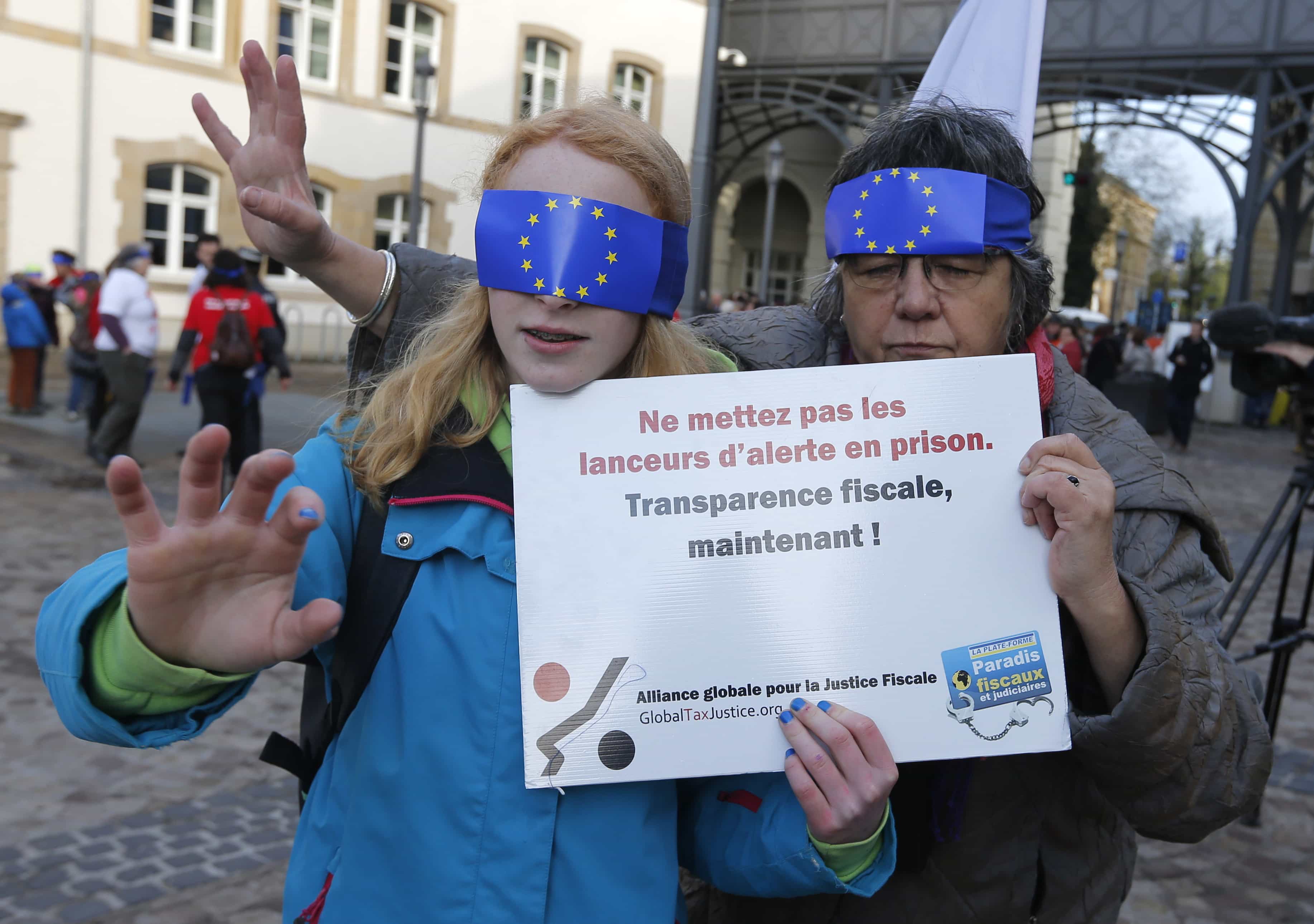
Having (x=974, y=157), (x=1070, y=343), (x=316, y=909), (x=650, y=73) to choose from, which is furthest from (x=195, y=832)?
(x=650, y=73)

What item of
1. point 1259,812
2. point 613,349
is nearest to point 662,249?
point 613,349

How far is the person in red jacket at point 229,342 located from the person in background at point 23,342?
3669mm

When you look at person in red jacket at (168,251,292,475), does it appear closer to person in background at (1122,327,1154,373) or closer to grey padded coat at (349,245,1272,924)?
grey padded coat at (349,245,1272,924)

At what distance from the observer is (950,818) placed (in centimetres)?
167

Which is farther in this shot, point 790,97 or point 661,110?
point 661,110

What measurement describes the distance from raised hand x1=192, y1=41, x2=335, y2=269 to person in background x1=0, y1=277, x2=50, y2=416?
36.3ft

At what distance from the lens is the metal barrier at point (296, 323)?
19906mm

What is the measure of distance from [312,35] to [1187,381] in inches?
624

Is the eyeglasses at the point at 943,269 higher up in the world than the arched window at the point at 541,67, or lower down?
lower down

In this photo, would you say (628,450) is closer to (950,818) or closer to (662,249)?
(662,249)

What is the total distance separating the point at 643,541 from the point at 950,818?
0.65 metres

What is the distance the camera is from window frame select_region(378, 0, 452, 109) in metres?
21.0

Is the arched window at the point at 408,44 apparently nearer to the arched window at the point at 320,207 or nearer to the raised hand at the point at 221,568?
the arched window at the point at 320,207

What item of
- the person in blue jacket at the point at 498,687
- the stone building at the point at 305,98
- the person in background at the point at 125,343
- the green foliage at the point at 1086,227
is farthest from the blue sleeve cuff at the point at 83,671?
the green foliage at the point at 1086,227
